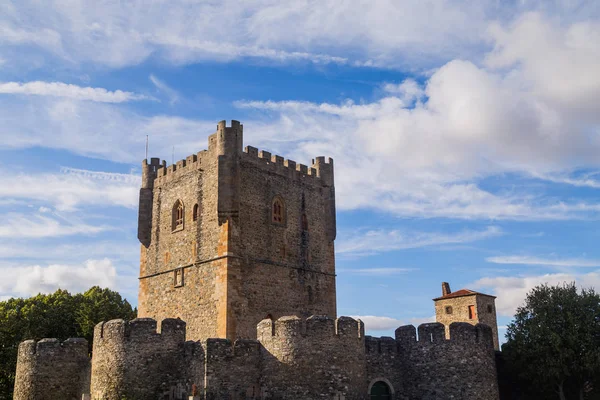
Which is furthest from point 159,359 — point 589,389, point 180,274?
point 589,389

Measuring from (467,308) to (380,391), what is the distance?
89.9 ft

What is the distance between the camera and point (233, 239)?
102 ft

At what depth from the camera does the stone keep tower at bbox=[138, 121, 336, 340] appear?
30828 millimetres

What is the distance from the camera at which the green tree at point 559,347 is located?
27656 mm

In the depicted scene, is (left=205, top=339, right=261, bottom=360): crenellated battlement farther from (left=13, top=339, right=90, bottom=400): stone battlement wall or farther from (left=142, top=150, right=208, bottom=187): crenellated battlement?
(left=142, top=150, right=208, bottom=187): crenellated battlement

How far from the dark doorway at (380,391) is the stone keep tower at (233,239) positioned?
6.85 meters

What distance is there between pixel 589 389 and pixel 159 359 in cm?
1844

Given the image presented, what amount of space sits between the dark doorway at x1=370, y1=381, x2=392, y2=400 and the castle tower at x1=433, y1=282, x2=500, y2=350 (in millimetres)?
25956

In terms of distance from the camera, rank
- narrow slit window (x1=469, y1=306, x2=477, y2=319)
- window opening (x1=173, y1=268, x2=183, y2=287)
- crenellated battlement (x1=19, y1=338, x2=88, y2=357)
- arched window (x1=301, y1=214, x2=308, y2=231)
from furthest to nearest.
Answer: narrow slit window (x1=469, y1=306, x2=477, y2=319), arched window (x1=301, y1=214, x2=308, y2=231), window opening (x1=173, y1=268, x2=183, y2=287), crenellated battlement (x1=19, y1=338, x2=88, y2=357)

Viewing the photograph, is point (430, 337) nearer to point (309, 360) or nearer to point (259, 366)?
point (309, 360)

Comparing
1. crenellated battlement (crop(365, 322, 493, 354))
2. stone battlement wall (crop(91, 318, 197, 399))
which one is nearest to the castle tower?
crenellated battlement (crop(365, 322, 493, 354))

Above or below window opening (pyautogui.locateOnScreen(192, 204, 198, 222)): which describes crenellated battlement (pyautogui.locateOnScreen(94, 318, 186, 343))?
below

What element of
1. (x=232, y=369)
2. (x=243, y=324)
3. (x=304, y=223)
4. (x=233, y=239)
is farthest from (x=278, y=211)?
(x=232, y=369)

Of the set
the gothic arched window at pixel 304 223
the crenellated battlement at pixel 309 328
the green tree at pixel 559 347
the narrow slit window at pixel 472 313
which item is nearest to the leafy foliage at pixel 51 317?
the gothic arched window at pixel 304 223
